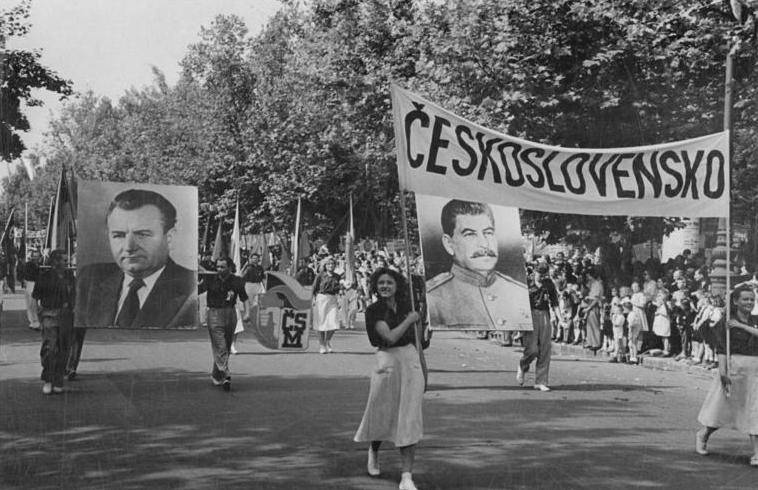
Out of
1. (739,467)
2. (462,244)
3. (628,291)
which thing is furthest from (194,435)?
(628,291)

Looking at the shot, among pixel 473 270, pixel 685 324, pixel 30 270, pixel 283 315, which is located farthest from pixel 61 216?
pixel 685 324

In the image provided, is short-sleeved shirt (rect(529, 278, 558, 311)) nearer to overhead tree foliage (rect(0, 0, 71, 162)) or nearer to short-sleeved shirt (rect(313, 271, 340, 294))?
short-sleeved shirt (rect(313, 271, 340, 294))

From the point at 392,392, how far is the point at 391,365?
0.19 meters

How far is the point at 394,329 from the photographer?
7.38m

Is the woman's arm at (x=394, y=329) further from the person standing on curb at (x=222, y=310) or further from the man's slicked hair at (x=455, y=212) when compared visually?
the person standing on curb at (x=222, y=310)

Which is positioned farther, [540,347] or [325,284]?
[325,284]

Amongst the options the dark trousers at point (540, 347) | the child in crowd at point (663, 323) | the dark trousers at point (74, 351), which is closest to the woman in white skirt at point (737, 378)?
the dark trousers at point (540, 347)

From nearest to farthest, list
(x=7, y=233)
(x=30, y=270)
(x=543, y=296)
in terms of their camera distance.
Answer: (x=543, y=296), (x=30, y=270), (x=7, y=233)

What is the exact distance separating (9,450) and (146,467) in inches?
56.8

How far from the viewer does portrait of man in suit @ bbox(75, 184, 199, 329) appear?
1077 centimetres

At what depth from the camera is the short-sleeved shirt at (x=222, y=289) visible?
1292 cm

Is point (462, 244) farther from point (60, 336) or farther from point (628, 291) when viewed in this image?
Answer: point (628, 291)

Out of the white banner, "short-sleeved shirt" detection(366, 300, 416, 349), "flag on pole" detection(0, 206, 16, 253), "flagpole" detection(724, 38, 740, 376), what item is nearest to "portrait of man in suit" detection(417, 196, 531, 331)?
the white banner

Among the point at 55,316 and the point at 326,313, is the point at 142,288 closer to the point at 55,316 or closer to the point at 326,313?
the point at 55,316
